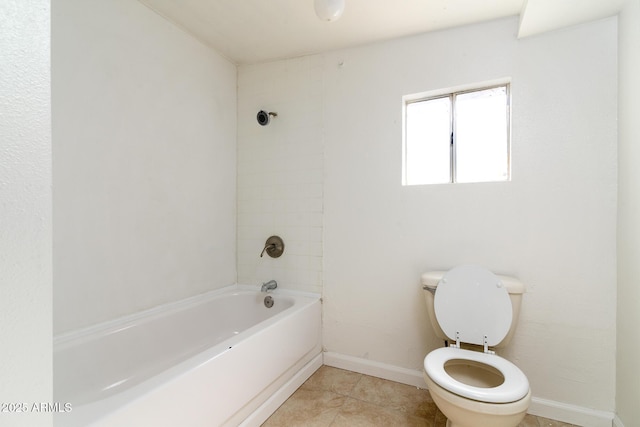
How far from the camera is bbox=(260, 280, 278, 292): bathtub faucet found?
2271 mm

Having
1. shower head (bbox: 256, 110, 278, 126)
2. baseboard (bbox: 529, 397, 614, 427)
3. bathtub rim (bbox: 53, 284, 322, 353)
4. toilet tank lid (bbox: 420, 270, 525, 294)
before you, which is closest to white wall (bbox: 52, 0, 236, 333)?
bathtub rim (bbox: 53, 284, 322, 353)

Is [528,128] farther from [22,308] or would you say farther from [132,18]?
[132,18]

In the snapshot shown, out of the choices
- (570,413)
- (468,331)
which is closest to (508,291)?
(468,331)

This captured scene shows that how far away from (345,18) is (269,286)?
185cm

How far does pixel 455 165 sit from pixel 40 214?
1990 mm

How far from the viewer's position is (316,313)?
7.06ft

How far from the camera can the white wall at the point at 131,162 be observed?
1.46 m

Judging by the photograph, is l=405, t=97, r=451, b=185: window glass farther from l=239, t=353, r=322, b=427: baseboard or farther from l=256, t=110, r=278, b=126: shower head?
l=239, t=353, r=322, b=427: baseboard

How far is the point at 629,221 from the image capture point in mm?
1413

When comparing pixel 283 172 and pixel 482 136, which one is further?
pixel 283 172

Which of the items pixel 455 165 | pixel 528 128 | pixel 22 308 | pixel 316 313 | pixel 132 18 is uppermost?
pixel 132 18

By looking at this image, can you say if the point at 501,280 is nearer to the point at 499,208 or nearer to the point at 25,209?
the point at 499,208

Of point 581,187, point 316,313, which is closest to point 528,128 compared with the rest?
point 581,187

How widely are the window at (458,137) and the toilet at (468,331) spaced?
64 cm
